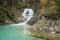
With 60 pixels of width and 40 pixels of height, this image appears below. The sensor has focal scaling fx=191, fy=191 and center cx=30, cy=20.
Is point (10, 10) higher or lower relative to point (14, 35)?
lower

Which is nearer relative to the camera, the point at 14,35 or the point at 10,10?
the point at 14,35

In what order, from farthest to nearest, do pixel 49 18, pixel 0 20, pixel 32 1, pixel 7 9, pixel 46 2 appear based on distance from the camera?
pixel 32 1 → pixel 7 9 → pixel 0 20 → pixel 46 2 → pixel 49 18

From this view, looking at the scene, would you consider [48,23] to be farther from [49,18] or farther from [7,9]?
[7,9]

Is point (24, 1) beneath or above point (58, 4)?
beneath

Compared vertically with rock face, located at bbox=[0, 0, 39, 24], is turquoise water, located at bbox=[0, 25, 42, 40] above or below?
above

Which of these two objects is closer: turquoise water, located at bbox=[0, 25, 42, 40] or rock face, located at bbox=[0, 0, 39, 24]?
turquoise water, located at bbox=[0, 25, 42, 40]

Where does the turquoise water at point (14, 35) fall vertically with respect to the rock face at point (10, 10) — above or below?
above

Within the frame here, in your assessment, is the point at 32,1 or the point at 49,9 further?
the point at 32,1

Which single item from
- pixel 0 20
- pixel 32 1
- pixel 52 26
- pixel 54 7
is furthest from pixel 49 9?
pixel 32 1

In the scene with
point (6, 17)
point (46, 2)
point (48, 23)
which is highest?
point (46, 2)

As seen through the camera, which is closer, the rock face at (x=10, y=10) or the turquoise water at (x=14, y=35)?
the turquoise water at (x=14, y=35)

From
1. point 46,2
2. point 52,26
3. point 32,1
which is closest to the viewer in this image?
point 52,26
